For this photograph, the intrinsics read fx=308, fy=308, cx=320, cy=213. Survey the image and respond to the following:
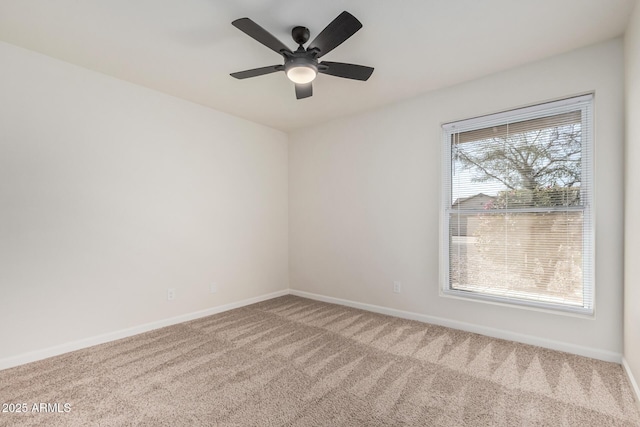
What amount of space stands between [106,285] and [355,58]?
9.92ft

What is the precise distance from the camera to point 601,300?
240 cm

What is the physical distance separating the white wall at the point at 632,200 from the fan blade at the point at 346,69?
1686 mm

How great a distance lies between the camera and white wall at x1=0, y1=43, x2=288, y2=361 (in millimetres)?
2410

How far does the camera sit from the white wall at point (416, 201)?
2383 mm

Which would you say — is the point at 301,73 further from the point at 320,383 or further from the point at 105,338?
the point at 105,338

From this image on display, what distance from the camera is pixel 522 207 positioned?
2.79 metres

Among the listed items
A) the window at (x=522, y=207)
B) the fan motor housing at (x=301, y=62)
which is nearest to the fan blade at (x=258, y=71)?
the fan motor housing at (x=301, y=62)

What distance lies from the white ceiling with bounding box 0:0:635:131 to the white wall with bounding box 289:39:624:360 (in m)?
0.22

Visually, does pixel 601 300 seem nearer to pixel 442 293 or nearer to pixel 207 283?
pixel 442 293

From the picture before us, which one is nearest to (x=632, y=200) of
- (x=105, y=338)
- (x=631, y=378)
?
(x=631, y=378)

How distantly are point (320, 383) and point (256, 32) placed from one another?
2316 millimetres

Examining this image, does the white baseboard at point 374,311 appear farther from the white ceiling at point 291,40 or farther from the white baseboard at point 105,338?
the white ceiling at point 291,40

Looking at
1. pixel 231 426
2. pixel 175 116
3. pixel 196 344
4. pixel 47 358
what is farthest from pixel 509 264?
pixel 47 358

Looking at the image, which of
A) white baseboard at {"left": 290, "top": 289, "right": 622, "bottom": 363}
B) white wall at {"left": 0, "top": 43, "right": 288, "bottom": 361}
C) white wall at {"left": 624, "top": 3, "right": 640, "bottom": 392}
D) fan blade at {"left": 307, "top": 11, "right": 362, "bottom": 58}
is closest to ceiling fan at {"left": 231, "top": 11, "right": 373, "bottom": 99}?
fan blade at {"left": 307, "top": 11, "right": 362, "bottom": 58}
